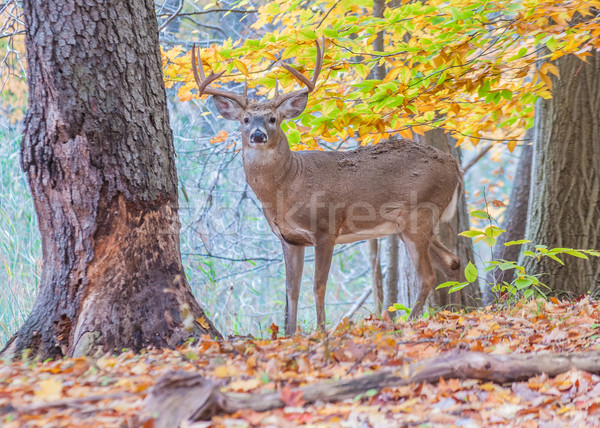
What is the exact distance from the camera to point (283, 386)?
246cm

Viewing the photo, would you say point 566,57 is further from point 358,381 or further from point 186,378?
point 186,378

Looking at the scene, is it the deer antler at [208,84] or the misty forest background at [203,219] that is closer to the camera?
the deer antler at [208,84]

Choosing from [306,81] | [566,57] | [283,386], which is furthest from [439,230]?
[283,386]

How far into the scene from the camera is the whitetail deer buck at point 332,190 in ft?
17.0

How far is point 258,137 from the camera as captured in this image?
4.99 metres

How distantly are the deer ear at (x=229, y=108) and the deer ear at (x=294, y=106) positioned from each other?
37 centimetres

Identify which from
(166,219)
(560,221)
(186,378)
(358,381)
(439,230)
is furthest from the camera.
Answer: (439,230)

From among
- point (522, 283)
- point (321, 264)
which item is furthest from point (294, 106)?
point (522, 283)

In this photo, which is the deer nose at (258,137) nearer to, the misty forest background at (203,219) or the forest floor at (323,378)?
the misty forest background at (203,219)

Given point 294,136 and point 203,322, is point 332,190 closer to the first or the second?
point 294,136

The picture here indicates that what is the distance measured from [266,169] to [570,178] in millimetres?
2640

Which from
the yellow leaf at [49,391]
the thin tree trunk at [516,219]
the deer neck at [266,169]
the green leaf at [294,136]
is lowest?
the yellow leaf at [49,391]

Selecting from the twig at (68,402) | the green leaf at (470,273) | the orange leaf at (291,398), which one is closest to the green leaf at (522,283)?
the green leaf at (470,273)

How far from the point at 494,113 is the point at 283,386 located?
4097 mm
